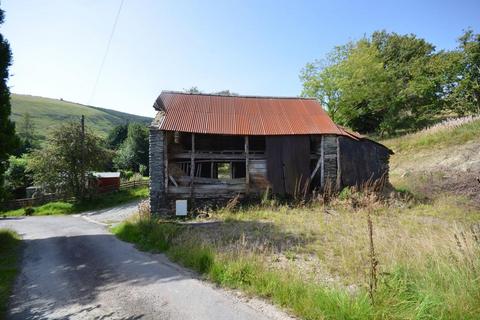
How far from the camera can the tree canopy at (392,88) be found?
2300 cm

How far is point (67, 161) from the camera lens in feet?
87.4

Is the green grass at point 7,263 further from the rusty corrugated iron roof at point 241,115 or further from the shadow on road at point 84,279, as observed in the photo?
the rusty corrugated iron roof at point 241,115

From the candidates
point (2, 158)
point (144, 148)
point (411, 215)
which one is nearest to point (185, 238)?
point (2, 158)

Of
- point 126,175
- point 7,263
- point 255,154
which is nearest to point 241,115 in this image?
point 255,154

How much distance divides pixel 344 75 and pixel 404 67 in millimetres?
8630

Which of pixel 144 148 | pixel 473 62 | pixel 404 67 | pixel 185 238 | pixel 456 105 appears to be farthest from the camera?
pixel 144 148

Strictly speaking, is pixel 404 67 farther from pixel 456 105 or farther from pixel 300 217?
pixel 300 217

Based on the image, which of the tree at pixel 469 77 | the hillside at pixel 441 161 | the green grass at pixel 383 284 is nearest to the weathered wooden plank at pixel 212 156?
the hillside at pixel 441 161

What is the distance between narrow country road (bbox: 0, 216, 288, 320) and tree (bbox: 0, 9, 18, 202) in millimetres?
3963

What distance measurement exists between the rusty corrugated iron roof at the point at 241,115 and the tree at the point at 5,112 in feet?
19.2

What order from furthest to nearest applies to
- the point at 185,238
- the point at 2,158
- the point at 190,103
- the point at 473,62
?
1. the point at 473,62
2. the point at 190,103
3. the point at 2,158
4. the point at 185,238

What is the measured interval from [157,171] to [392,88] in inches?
893

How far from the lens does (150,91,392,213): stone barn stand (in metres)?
14.6

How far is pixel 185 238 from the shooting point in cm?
843
